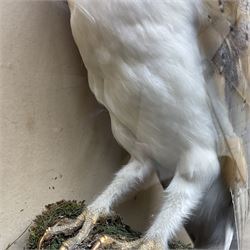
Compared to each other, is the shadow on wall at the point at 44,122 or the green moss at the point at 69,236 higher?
the shadow on wall at the point at 44,122

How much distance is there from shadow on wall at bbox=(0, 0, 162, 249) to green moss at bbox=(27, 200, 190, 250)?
0.5 inches

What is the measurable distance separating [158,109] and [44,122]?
17 centimetres

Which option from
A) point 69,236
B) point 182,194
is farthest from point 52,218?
point 182,194

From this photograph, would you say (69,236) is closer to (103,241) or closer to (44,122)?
(103,241)

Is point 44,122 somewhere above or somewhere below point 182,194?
above

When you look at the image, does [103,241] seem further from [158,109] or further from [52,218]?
[158,109]

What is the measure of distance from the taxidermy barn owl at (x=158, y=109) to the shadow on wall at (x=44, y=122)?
3 cm

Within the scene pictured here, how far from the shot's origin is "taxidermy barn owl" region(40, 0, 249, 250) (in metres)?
0.82

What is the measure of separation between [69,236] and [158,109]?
8.7 inches

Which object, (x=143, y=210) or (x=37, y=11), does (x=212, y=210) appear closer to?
(x=143, y=210)

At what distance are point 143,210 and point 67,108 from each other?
7.5 inches

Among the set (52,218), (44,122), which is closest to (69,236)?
(52,218)

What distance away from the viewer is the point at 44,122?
0.90 meters

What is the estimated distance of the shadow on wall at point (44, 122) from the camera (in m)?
0.87
